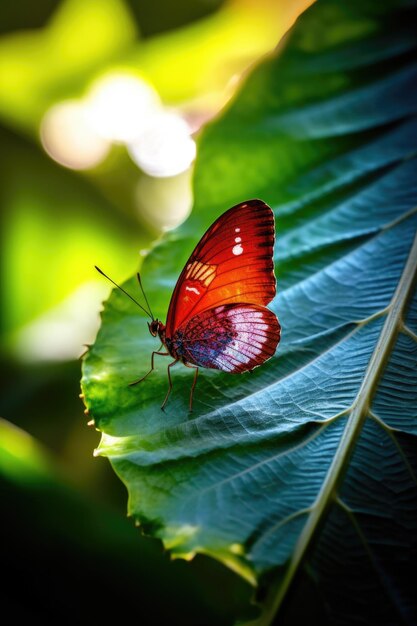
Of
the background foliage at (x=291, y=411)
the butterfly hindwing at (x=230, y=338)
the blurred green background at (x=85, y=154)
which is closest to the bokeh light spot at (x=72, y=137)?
the blurred green background at (x=85, y=154)

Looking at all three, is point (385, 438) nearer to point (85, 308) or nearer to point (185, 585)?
point (185, 585)

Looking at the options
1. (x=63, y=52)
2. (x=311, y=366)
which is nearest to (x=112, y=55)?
(x=63, y=52)

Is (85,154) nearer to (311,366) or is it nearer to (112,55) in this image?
(112,55)

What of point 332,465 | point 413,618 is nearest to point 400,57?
point 332,465

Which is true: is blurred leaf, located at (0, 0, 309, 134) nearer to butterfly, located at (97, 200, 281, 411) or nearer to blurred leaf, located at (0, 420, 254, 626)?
butterfly, located at (97, 200, 281, 411)

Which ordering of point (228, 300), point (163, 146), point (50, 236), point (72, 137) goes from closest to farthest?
point (228, 300) → point (50, 236) → point (163, 146) → point (72, 137)

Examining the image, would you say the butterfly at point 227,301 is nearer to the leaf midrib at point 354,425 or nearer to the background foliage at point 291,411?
the background foliage at point 291,411

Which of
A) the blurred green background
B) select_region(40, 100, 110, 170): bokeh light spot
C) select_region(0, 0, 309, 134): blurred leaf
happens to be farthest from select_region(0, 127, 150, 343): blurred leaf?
select_region(0, 0, 309, 134): blurred leaf
